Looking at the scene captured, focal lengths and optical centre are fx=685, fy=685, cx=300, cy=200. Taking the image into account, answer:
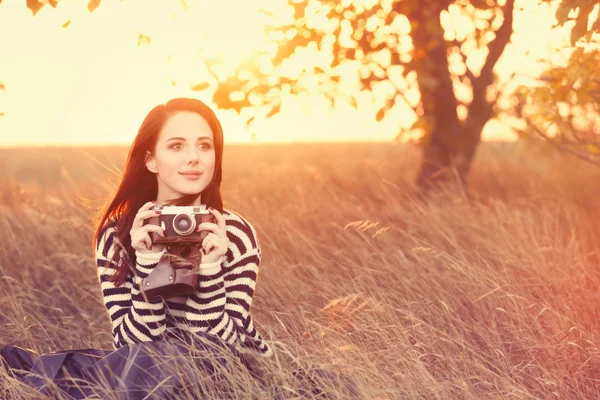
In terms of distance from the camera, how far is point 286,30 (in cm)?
495

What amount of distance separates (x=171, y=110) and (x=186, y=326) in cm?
98

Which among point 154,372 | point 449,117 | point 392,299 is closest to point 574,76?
point 392,299

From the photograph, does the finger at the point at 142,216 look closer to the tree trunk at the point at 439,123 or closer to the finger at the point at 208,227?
the finger at the point at 208,227

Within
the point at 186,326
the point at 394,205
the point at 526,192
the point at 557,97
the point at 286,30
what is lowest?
the point at 526,192

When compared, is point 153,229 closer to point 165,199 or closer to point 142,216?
point 142,216

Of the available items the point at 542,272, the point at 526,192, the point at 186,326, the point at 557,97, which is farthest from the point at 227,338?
the point at 526,192

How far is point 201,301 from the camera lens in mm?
2963

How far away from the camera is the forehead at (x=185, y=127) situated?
3.11m

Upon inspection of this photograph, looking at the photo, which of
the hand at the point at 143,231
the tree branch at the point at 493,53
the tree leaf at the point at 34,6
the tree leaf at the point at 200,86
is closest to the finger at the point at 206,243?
the hand at the point at 143,231

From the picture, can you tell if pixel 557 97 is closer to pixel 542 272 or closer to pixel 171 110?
pixel 542 272

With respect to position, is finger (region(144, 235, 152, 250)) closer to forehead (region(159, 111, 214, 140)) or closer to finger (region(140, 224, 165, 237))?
finger (region(140, 224, 165, 237))

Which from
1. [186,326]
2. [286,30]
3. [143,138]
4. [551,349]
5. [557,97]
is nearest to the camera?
[186,326]

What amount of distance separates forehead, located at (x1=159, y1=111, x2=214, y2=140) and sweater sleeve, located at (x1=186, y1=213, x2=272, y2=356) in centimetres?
42

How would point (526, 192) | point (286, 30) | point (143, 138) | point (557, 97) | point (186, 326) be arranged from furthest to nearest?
1. point (526, 192)
2. point (286, 30)
3. point (557, 97)
4. point (143, 138)
5. point (186, 326)
